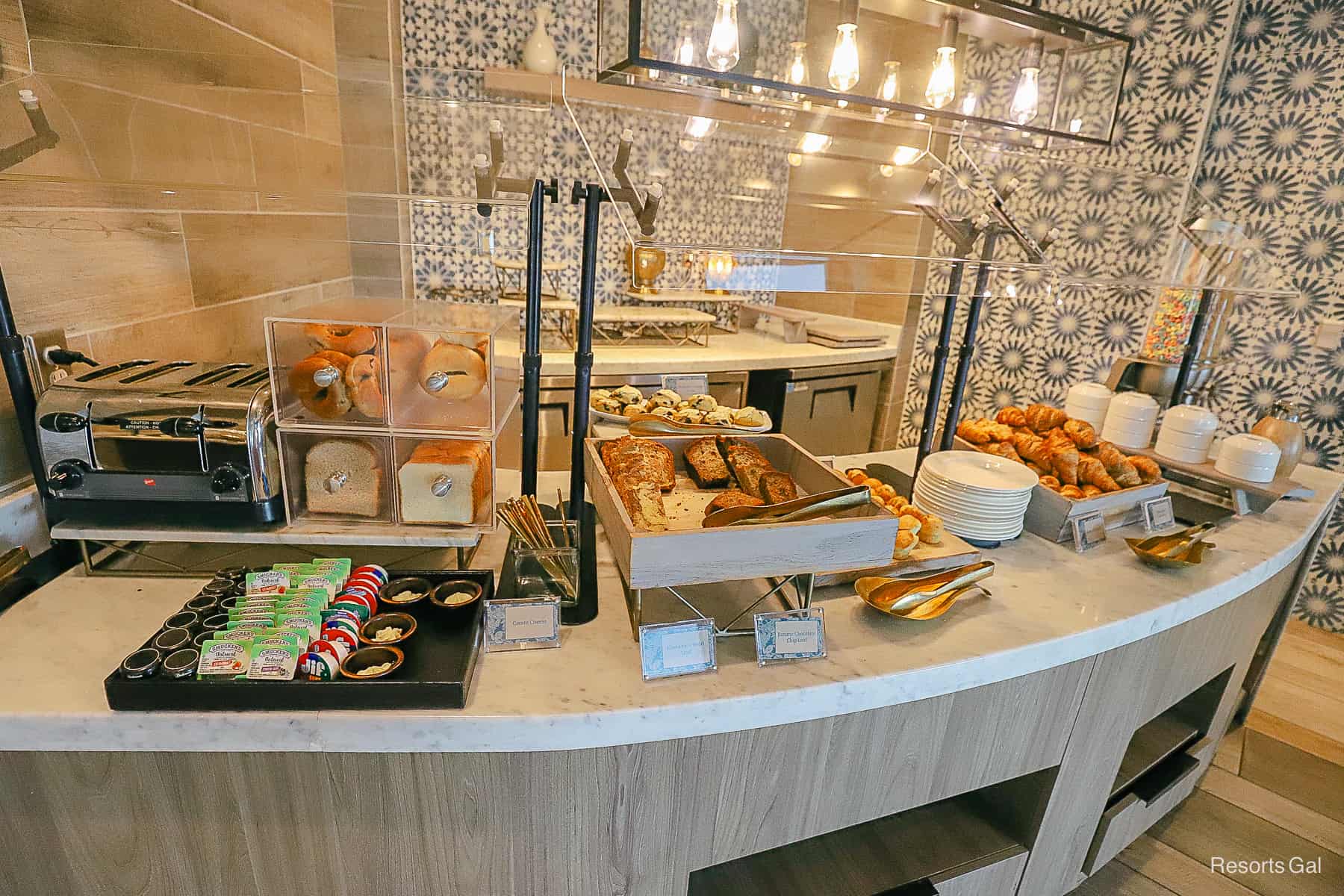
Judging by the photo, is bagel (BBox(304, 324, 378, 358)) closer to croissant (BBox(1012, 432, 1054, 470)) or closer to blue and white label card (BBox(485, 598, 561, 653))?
blue and white label card (BBox(485, 598, 561, 653))

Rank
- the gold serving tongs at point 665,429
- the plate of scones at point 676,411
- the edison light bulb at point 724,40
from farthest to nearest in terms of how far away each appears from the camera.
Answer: the plate of scones at point 676,411
the gold serving tongs at point 665,429
the edison light bulb at point 724,40

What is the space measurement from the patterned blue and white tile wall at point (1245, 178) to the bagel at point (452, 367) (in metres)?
2.41

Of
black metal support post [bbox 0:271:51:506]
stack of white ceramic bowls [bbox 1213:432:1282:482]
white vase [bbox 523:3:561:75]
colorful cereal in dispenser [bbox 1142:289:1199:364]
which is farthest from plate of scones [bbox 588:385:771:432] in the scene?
colorful cereal in dispenser [bbox 1142:289:1199:364]

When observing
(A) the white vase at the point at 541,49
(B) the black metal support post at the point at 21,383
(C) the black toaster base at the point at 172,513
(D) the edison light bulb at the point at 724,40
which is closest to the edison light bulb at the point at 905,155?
(D) the edison light bulb at the point at 724,40

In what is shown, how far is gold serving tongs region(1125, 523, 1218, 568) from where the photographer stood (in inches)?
56.1

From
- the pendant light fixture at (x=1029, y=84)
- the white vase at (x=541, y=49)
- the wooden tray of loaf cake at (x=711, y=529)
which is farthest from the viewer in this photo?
the white vase at (x=541, y=49)

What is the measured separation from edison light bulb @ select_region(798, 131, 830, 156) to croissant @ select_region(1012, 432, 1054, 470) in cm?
87

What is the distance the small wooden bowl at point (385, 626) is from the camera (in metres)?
0.96

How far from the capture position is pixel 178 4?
1.58 m

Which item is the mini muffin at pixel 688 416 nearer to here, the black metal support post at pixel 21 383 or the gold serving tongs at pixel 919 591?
the gold serving tongs at pixel 919 591

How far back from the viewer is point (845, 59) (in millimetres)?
1565

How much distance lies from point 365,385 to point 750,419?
1.07m

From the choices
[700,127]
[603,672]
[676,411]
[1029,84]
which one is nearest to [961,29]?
[1029,84]

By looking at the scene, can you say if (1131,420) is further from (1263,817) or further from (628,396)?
(628,396)
